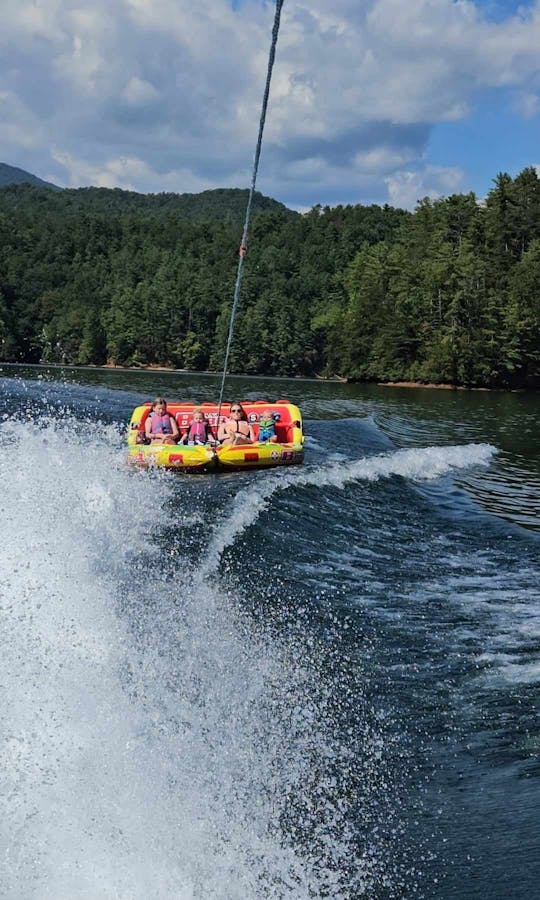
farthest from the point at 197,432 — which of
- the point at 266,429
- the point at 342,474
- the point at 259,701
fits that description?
the point at 259,701

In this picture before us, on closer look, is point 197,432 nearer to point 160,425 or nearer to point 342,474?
point 160,425

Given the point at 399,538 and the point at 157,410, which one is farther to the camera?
the point at 157,410

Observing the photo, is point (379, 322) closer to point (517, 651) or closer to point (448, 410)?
point (448, 410)

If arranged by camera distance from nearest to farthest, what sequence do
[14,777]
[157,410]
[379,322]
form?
[14,777], [157,410], [379,322]

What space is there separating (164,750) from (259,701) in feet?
3.78

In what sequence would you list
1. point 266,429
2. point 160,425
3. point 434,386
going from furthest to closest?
point 434,386 < point 266,429 < point 160,425

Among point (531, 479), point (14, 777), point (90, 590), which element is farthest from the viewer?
point (531, 479)

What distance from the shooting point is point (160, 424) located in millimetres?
17625

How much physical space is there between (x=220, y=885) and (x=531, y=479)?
55.1ft

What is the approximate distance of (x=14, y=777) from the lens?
180 inches

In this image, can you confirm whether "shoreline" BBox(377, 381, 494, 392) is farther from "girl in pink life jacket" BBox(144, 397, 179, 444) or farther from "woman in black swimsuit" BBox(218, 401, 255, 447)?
"girl in pink life jacket" BBox(144, 397, 179, 444)

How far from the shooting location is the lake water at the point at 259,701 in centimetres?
445

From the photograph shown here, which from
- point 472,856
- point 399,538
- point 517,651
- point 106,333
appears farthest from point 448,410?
point 106,333

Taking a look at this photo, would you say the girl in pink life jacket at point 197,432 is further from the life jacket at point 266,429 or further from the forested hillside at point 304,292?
the forested hillside at point 304,292
